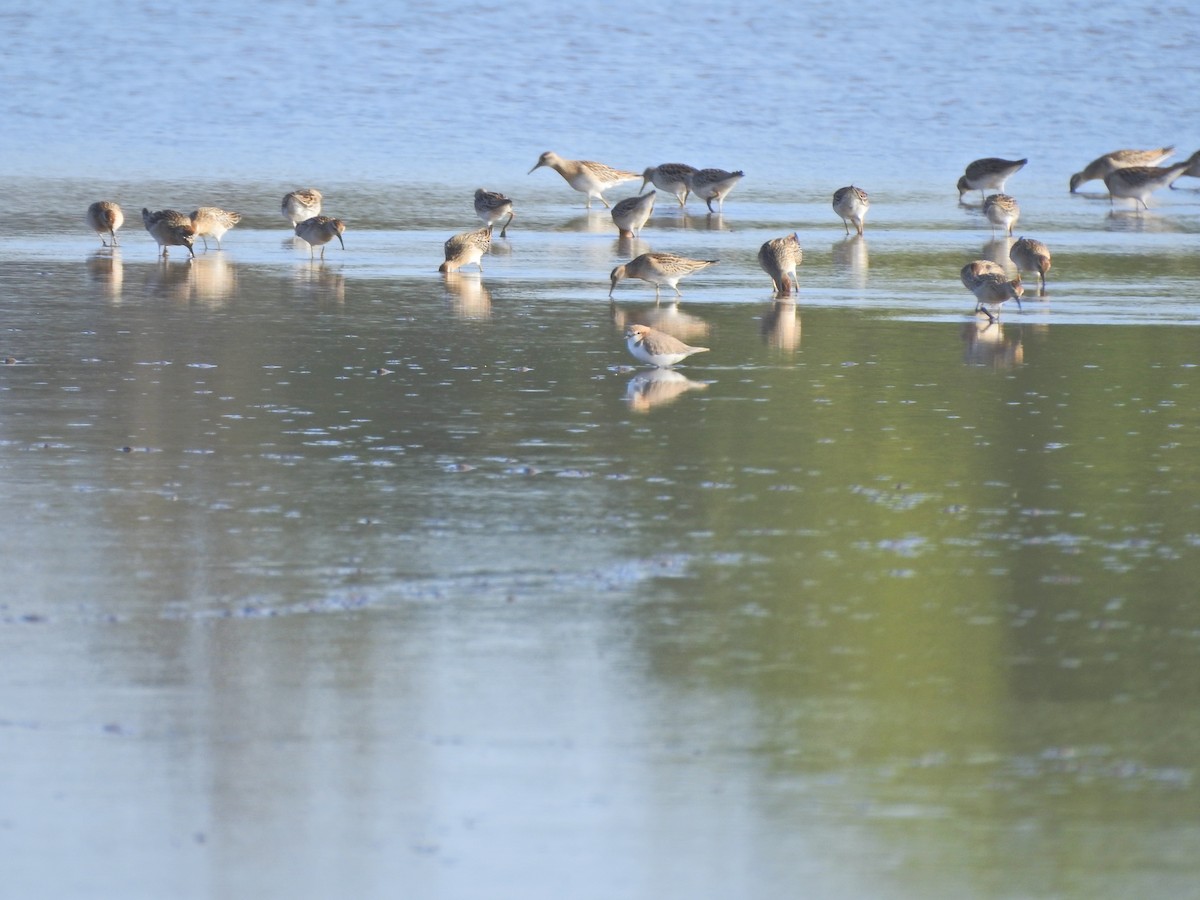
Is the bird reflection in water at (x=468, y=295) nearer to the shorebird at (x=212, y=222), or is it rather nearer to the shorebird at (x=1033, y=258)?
the shorebird at (x=212, y=222)

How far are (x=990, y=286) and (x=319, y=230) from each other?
7228 mm

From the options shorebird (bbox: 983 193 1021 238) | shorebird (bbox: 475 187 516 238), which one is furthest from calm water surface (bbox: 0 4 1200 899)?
shorebird (bbox: 475 187 516 238)

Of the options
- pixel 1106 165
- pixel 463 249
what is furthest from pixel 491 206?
pixel 1106 165

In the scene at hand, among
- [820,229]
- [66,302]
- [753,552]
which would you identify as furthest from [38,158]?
[753,552]

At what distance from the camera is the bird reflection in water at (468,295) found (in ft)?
53.5

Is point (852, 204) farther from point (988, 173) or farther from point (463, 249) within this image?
point (463, 249)

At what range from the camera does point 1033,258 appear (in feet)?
58.9

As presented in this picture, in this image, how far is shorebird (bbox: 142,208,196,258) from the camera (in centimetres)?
2006

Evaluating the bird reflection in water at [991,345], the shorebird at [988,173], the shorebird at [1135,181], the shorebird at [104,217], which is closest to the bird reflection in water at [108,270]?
the shorebird at [104,217]

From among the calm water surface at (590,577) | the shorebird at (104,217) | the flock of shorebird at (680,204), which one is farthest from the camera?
the shorebird at (104,217)

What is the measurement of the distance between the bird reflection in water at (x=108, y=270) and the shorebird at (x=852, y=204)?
7.39 meters

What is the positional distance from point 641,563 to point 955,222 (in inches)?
649

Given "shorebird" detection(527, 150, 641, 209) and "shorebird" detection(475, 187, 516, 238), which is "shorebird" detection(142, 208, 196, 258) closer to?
"shorebird" detection(475, 187, 516, 238)

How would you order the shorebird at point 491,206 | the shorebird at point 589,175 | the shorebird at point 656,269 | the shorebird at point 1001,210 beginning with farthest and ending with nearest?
the shorebird at point 589,175, the shorebird at point 491,206, the shorebird at point 1001,210, the shorebird at point 656,269
